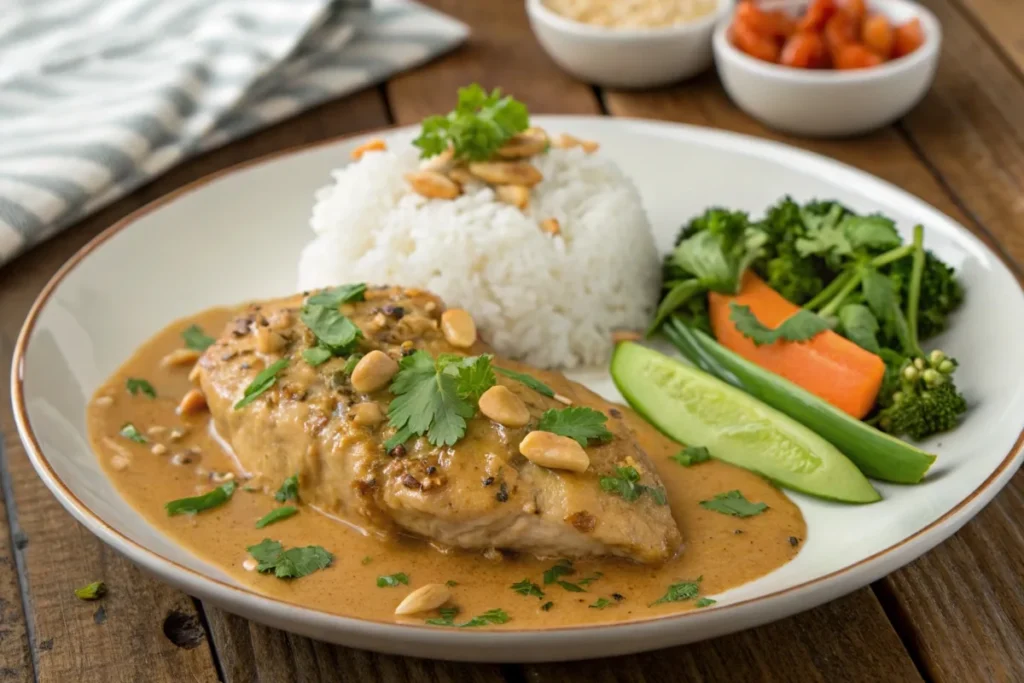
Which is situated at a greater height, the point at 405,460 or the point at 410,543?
the point at 405,460

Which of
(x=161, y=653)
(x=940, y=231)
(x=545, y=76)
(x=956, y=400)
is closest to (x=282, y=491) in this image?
(x=161, y=653)

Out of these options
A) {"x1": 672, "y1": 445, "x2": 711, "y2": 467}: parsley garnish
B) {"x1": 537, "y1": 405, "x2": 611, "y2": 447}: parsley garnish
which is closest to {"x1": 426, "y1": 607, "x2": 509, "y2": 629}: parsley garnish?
{"x1": 537, "y1": 405, "x2": 611, "y2": 447}: parsley garnish

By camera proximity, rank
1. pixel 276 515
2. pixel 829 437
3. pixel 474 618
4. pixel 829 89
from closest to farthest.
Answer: pixel 474 618 → pixel 276 515 → pixel 829 437 → pixel 829 89

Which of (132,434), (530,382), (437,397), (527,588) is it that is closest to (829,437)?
(530,382)

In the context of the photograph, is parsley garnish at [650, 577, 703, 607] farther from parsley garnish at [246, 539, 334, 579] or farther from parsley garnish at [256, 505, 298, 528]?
parsley garnish at [256, 505, 298, 528]

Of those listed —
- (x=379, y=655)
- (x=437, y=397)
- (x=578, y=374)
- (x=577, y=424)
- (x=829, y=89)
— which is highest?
(x=437, y=397)

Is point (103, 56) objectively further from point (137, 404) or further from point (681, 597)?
point (681, 597)

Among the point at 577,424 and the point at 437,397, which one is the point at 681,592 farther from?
the point at 437,397
